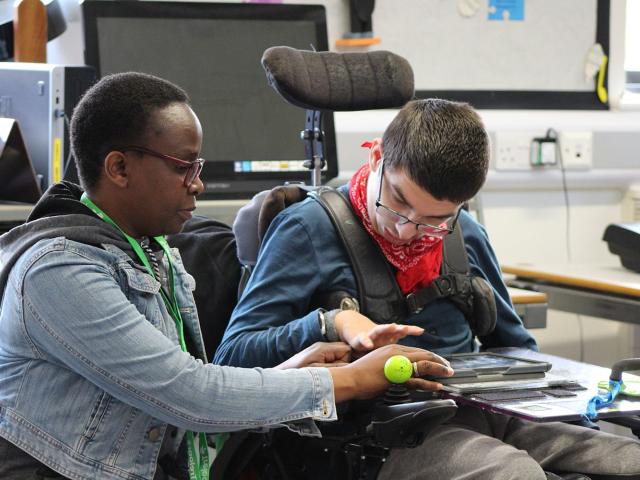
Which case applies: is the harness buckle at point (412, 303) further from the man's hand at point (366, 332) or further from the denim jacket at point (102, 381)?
the denim jacket at point (102, 381)

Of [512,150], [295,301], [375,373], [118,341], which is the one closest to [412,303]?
[295,301]

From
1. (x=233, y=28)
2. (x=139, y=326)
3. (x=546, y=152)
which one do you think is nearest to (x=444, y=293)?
(x=139, y=326)

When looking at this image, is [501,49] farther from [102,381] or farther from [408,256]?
[102,381]

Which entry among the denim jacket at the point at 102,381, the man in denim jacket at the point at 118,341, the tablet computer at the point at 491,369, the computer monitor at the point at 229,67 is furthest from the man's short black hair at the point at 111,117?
the computer monitor at the point at 229,67

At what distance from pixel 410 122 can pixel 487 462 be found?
0.59 meters

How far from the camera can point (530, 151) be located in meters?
3.44

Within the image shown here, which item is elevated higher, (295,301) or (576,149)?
(576,149)

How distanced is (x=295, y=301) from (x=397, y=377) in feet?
1.08

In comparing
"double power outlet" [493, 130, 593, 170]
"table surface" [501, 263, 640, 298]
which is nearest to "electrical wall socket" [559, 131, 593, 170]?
"double power outlet" [493, 130, 593, 170]

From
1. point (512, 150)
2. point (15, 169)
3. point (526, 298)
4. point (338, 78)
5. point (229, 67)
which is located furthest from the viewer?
point (512, 150)

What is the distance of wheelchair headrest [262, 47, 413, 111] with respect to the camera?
1846 millimetres

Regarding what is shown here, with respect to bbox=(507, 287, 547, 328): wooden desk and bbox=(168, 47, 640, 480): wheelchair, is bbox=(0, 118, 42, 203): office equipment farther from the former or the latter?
bbox=(507, 287, 547, 328): wooden desk

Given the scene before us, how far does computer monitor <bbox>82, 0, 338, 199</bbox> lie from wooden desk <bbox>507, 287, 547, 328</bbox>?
636 mm

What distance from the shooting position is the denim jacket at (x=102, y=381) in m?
1.30
